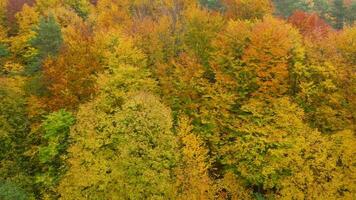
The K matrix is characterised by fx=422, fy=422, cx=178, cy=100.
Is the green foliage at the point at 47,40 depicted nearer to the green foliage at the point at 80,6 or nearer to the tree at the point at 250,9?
the tree at the point at 250,9

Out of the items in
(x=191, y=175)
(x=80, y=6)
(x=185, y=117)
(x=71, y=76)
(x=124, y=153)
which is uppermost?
(x=71, y=76)

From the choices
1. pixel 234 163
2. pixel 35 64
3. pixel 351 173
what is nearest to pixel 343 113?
pixel 351 173

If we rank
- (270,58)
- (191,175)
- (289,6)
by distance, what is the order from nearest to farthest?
(191,175) → (270,58) → (289,6)

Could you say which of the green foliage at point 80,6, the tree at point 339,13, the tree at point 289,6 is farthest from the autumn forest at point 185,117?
the tree at point 339,13

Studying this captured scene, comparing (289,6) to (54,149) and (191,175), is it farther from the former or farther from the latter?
(54,149)

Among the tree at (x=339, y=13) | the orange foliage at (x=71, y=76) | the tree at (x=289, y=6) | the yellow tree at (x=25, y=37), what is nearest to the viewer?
the orange foliage at (x=71, y=76)

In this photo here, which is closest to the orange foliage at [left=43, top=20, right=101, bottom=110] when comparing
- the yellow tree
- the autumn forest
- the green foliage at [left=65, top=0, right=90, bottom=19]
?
the autumn forest

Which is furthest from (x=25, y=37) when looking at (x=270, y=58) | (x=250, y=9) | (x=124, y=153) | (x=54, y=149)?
(x=270, y=58)

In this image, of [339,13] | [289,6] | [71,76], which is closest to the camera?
[71,76]

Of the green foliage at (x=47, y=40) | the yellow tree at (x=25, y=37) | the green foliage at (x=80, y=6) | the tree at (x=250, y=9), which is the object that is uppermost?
the tree at (x=250, y=9)
